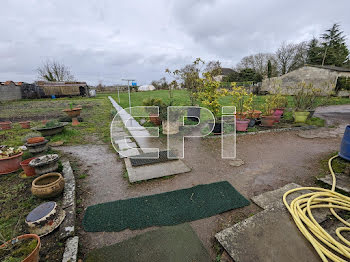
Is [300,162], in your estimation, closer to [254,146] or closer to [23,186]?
[254,146]

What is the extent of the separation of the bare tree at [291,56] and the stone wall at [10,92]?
3836 centimetres

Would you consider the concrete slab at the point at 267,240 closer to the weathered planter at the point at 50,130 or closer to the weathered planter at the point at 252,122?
the weathered planter at the point at 252,122

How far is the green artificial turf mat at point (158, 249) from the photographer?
5.08ft

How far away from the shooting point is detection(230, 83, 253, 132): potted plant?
5.42 m

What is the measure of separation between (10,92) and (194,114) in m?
21.6

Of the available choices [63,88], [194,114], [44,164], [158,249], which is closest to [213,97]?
[194,114]

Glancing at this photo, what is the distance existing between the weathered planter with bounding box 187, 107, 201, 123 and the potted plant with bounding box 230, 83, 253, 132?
1.59 m

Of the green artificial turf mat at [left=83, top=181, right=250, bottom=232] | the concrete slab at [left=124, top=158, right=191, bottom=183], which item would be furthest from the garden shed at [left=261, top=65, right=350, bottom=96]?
the green artificial turf mat at [left=83, top=181, right=250, bottom=232]

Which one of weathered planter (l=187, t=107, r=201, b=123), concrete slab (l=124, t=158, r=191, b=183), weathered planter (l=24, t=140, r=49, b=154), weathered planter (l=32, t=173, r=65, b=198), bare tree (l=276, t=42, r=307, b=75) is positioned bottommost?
concrete slab (l=124, t=158, r=191, b=183)

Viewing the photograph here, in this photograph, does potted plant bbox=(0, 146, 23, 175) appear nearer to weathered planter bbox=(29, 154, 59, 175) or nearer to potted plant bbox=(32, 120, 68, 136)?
weathered planter bbox=(29, 154, 59, 175)

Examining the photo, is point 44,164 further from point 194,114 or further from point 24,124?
point 24,124

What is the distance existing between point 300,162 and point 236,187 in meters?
1.99

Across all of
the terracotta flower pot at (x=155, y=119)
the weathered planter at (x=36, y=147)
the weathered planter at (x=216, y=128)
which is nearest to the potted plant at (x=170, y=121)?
the terracotta flower pot at (x=155, y=119)

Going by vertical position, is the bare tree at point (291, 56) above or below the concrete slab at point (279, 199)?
above
